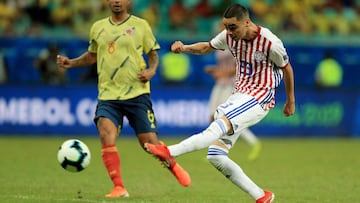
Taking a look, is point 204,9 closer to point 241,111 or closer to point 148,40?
point 148,40

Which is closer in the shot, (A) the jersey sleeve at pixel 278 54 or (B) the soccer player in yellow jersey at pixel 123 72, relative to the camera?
(A) the jersey sleeve at pixel 278 54

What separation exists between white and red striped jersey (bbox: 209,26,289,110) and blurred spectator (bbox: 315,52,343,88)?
15.7 m

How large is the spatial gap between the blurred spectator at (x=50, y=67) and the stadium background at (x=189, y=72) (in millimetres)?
392

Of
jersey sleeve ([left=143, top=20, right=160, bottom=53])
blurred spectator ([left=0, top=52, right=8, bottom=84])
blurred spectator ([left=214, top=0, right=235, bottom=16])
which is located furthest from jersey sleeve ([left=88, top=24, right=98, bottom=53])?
blurred spectator ([left=214, top=0, right=235, bottom=16])

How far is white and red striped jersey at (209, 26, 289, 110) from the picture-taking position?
9391 millimetres

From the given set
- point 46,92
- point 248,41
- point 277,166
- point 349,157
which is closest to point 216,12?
point 46,92

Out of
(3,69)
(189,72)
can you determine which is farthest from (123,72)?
(189,72)

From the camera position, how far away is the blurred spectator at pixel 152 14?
85.4 ft

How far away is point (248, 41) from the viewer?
9477 mm

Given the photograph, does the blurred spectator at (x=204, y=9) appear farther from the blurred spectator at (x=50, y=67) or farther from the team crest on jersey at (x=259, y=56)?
the team crest on jersey at (x=259, y=56)

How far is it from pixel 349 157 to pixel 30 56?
396 inches

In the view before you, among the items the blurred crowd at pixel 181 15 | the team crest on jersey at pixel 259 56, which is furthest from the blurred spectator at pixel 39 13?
the team crest on jersey at pixel 259 56

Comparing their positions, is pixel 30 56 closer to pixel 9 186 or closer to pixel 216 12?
pixel 216 12

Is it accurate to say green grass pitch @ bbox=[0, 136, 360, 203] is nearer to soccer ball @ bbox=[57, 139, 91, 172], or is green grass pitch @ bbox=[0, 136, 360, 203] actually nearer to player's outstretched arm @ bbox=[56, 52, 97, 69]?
soccer ball @ bbox=[57, 139, 91, 172]
